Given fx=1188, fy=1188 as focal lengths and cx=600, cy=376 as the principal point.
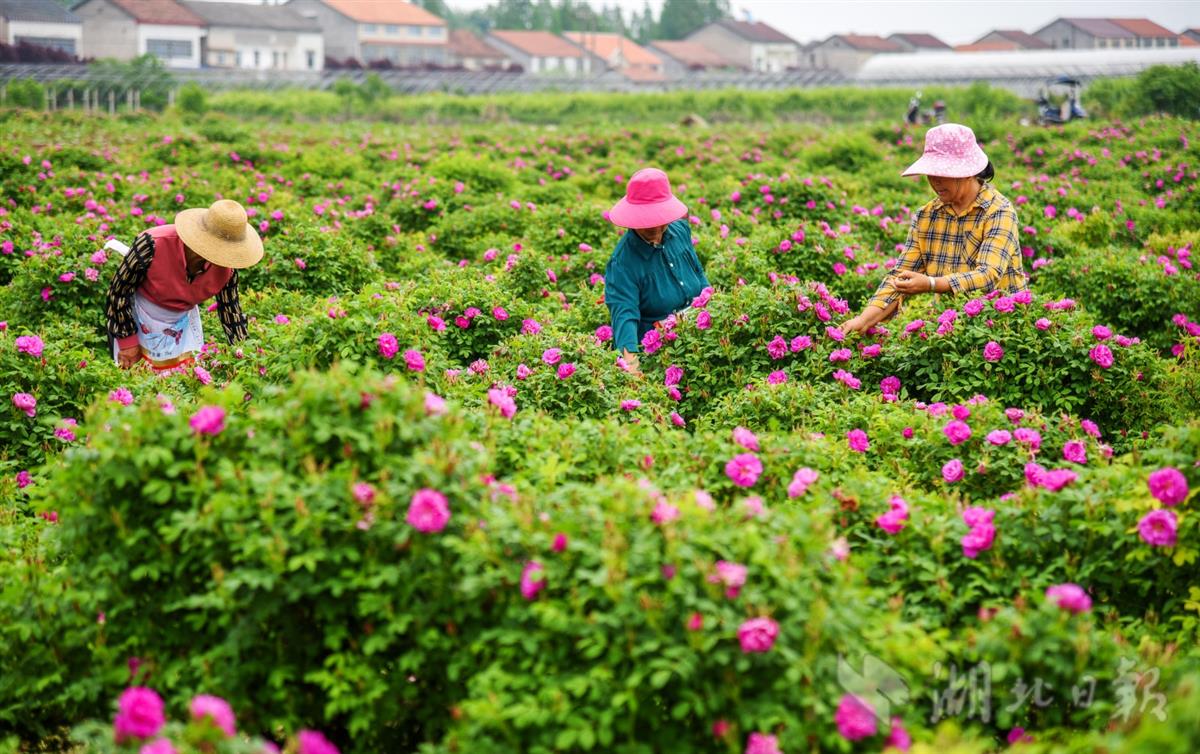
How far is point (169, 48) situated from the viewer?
56875mm

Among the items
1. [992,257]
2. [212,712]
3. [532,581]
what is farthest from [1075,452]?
[212,712]

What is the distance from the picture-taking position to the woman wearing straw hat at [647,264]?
5.46 meters

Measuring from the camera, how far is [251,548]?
2719 millimetres

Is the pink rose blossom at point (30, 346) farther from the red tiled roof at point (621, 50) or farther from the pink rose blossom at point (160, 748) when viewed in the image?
the red tiled roof at point (621, 50)

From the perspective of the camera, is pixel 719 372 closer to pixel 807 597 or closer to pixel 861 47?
pixel 807 597

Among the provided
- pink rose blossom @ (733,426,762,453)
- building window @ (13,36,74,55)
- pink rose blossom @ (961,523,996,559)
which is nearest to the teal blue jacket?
pink rose blossom @ (733,426,762,453)

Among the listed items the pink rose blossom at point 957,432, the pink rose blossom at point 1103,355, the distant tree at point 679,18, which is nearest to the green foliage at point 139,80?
the pink rose blossom at point 1103,355

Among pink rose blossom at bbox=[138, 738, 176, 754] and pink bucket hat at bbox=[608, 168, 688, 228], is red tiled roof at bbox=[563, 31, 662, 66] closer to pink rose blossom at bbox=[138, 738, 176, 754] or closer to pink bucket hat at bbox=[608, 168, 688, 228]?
A: pink bucket hat at bbox=[608, 168, 688, 228]

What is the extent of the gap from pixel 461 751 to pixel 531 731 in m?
0.16

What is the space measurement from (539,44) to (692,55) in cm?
1103

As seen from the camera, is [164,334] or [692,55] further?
[692,55]

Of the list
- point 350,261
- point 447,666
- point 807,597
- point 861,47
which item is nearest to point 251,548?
point 447,666

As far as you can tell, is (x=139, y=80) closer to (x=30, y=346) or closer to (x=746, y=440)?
(x=30, y=346)

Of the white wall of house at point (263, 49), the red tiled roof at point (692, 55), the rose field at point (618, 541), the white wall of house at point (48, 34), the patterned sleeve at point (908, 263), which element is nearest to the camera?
the rose field at point (618, 541)
